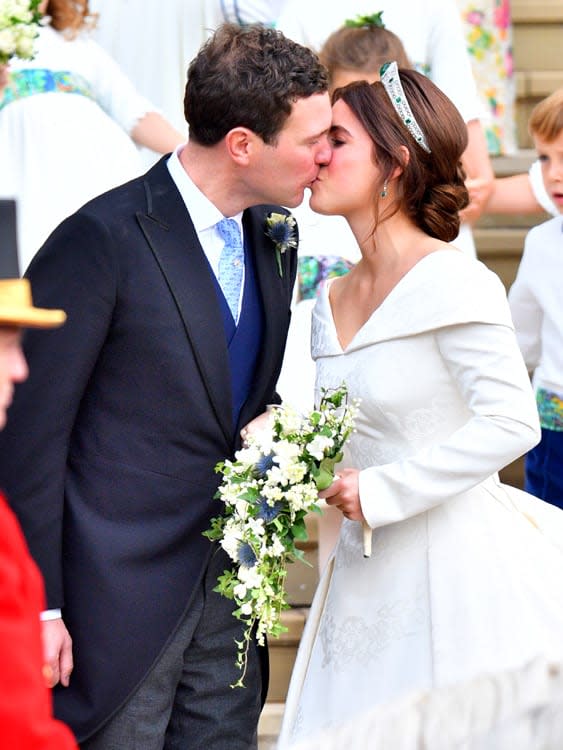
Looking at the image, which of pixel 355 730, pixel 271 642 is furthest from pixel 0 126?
pixel 355 730

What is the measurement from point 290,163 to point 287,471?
0.83m

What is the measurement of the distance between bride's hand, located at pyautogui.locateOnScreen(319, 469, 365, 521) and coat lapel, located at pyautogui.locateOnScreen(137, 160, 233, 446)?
0.28 meters

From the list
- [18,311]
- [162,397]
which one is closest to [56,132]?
[162,397]

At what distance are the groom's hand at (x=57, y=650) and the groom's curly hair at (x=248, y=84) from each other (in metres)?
1.23

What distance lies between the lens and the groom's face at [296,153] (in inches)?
133

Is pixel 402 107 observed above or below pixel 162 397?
above

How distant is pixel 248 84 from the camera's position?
3.35 metres

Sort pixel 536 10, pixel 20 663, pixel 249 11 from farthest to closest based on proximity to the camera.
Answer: pixel 536 10 < pixel 249 11 < pixel 20 663

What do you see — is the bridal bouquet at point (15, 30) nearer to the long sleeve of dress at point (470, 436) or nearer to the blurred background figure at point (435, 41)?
the long sleeve of dress at point (470, 436)

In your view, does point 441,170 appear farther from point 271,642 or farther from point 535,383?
point 271,642

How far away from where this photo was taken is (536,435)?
3131 millimetres

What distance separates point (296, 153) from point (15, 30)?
837mm

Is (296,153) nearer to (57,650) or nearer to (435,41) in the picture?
(57,650)

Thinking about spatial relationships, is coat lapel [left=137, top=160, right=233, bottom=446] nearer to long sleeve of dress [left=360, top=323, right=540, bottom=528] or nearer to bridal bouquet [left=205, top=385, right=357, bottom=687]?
bridal bouquet [left=205, top=385, right=357, bottom=687]
